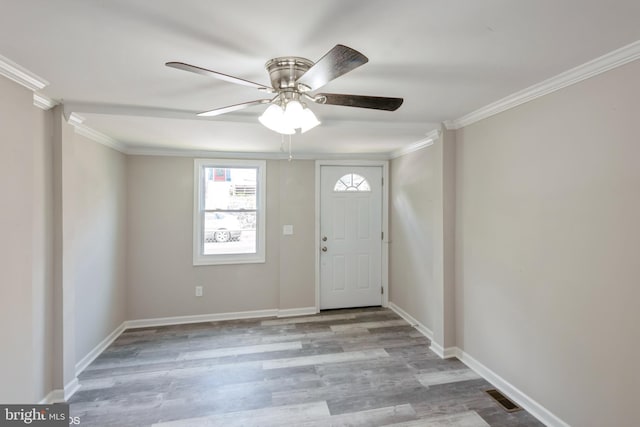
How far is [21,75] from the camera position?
1.74 m

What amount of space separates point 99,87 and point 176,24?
1100 millimetres

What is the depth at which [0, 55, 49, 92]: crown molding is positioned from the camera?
1618mm

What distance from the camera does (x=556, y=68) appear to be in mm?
1730

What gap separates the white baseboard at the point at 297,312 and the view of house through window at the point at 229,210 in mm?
961

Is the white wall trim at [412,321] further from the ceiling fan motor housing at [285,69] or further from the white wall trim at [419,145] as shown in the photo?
the ceiling fan motor housing at [285,69]

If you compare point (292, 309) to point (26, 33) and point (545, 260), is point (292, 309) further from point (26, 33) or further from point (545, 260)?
point (26, 33)

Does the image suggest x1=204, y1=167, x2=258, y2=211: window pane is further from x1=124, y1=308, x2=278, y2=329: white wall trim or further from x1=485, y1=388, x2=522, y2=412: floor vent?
x1=485, y1=388, x2=522, y2=412: floor vent

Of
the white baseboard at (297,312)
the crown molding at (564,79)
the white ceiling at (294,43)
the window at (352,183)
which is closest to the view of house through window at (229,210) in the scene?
the white baseboard at (297,312)

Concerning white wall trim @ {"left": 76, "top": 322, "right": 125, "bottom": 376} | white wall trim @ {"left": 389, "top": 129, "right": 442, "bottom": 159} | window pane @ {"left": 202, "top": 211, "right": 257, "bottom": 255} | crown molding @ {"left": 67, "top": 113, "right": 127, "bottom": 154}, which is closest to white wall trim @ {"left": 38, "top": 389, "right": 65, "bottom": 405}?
white wall trim @ {"left": 76, "top": 322, "right": 125, "bottom": 376}

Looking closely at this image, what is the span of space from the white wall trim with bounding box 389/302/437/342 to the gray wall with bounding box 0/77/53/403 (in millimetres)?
3387

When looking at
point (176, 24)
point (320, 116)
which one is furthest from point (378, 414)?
point (176, 24)

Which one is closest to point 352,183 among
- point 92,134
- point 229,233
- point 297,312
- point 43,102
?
point 229,233

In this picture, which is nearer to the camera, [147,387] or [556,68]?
[556,68]

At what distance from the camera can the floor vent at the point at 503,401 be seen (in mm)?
2168
